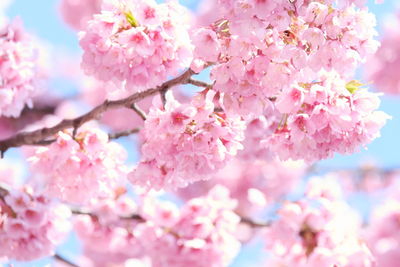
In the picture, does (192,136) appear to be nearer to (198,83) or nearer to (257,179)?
(198,83)

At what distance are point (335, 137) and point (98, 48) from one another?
32.9 inches

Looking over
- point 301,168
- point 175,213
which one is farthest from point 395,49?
point 175,213

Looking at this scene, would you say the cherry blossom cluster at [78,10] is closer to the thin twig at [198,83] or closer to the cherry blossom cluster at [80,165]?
the cherry blossom cluster at [80,165]

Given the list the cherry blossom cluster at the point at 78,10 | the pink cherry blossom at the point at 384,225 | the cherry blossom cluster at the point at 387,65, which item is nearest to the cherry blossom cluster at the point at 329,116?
the pink cherry blossom at the point at 384,225

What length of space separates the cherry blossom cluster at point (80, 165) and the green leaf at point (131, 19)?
2.05 ft

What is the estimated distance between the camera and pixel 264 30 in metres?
1.91

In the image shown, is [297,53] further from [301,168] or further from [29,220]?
[301,168]

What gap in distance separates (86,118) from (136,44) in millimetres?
561

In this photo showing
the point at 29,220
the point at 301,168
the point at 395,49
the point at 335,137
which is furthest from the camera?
the point at 301,168

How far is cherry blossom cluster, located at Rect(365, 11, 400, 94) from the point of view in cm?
543

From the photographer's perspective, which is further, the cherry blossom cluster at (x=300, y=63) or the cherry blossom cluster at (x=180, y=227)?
the cherry blossom cluster at (x=180, y=227)

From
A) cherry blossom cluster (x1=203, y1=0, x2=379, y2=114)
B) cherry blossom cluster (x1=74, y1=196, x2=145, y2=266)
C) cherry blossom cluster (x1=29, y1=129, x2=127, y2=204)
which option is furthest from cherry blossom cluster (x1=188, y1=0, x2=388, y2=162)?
cherry blossom cluster (x1=74, y1=196, x2=145, y2=266)

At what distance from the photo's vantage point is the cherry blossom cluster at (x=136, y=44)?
7.14 ft

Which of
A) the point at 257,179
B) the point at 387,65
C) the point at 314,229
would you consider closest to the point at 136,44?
the point at 314,229
